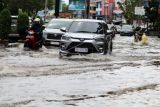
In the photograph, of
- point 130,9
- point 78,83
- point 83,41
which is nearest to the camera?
point 78,83

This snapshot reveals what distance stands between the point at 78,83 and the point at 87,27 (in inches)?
426

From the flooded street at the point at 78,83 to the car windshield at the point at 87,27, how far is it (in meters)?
3.10

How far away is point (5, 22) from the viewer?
114ft

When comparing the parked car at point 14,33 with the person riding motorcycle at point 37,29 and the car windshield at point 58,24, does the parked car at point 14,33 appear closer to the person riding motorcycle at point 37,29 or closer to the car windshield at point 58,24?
the car windshield at point 58,24

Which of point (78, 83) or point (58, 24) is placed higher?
point (58, 24)

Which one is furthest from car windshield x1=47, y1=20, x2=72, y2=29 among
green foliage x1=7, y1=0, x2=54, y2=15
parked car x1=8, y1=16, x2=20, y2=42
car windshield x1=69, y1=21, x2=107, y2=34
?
green foliage x1=7, y1=0, x2=54, y2=15

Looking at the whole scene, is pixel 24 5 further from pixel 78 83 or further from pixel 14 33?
pixel 78 83

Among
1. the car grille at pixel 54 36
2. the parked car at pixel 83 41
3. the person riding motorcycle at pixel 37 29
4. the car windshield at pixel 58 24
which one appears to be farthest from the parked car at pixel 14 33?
the parked car at pixel 83 41

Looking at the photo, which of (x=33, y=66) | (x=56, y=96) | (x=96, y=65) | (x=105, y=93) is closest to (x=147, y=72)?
(x=96, y=65)

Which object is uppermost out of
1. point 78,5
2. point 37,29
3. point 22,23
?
point 37,29

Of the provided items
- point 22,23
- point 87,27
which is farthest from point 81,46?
point 22,23

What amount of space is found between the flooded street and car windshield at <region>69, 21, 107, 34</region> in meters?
3.10

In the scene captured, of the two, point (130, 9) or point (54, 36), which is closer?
point (54, 36)

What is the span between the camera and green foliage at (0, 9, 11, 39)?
34.5 m
